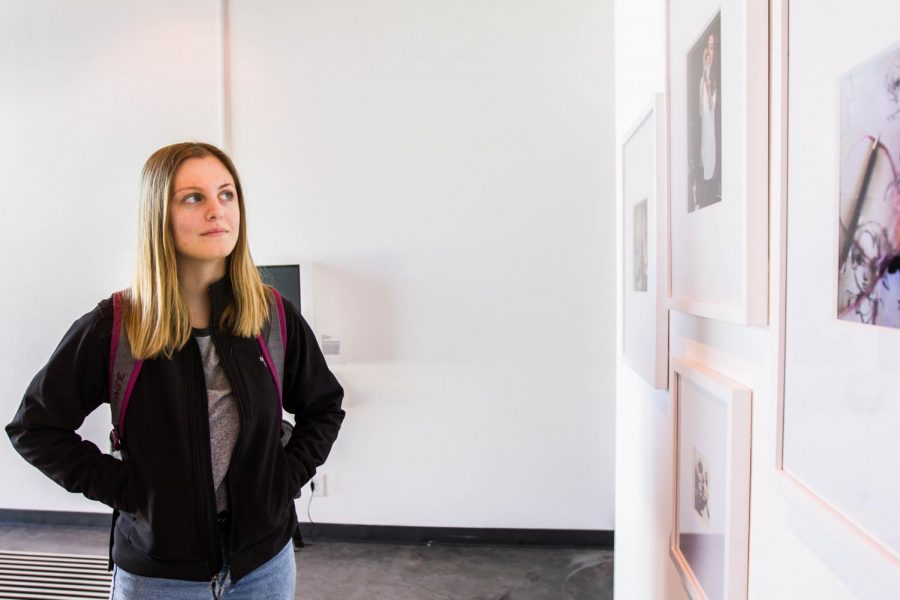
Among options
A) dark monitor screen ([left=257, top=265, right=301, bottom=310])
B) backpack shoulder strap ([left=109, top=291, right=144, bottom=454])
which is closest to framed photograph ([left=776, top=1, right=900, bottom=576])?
backpack shoulder strap ([left=109, top=291, right=144, bottom=454])

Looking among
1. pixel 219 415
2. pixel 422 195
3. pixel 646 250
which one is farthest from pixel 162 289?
pixel 422 195

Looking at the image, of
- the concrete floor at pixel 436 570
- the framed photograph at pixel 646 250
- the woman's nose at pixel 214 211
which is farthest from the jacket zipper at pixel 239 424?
the concrete floor at pixel 436 570

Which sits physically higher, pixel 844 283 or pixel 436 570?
pixel 844 283

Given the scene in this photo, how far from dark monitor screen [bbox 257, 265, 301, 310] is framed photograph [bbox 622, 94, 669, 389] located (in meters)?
1.71

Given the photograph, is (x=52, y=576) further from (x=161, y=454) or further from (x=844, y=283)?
(x=844, y=283)

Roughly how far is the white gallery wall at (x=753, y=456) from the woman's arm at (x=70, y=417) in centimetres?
116

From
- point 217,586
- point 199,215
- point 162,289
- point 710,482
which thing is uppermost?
point 199,215

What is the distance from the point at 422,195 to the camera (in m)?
2.97

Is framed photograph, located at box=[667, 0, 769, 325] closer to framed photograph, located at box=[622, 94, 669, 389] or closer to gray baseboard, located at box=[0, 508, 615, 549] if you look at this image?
framed photograph, located at box=[622, 94, 669, 389]

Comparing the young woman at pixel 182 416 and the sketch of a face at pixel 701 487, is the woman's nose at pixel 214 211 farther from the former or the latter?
the sketch of a face at pixel 701 487

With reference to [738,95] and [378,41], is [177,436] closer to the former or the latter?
[738,95]

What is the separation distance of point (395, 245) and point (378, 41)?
1027 millimetres

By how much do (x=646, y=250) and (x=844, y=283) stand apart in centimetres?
88

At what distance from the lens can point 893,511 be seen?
458mm
